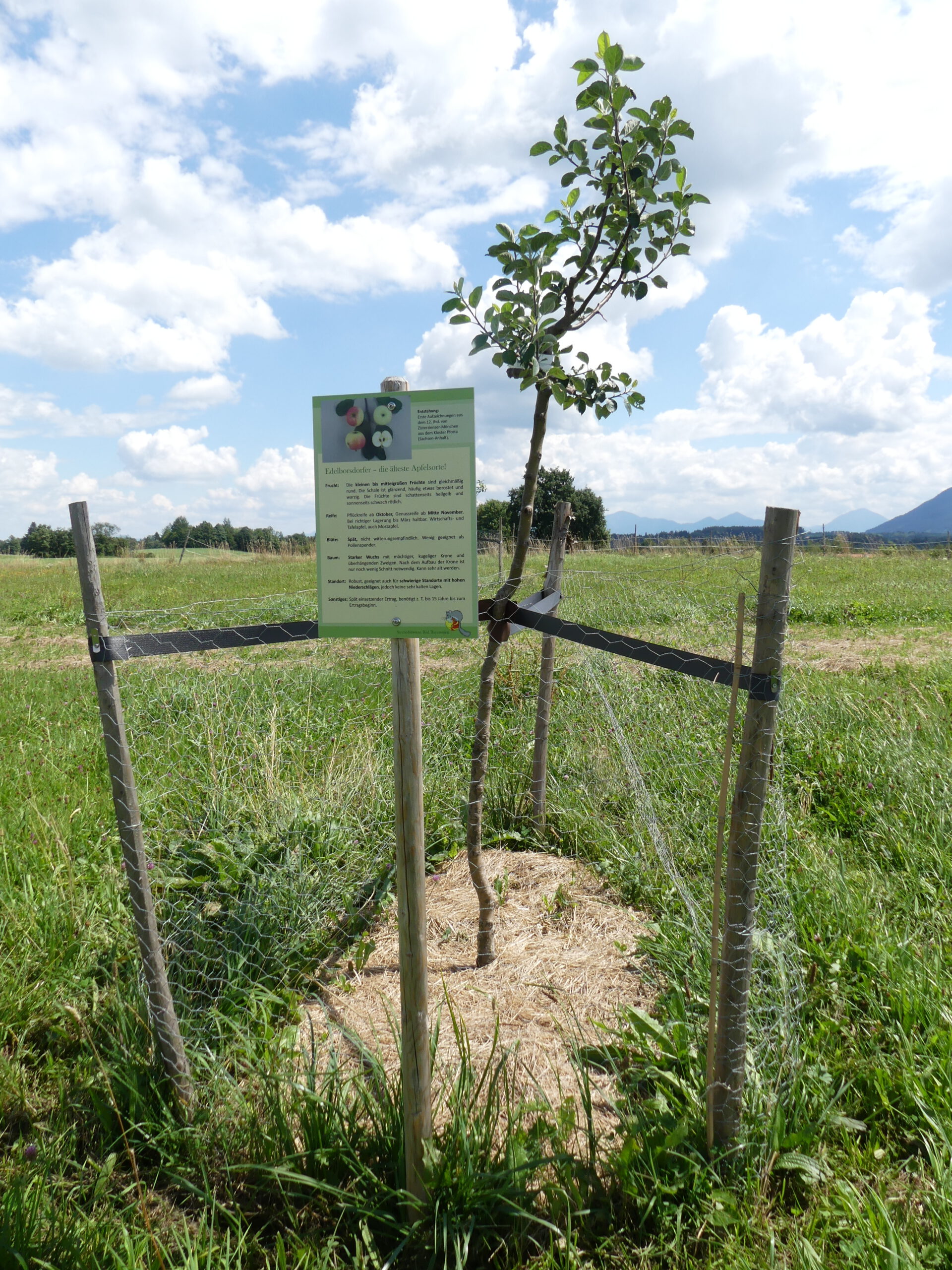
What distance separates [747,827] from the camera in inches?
77.9

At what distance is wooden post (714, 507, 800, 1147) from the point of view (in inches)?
74.9

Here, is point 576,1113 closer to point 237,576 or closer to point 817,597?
point 817,597

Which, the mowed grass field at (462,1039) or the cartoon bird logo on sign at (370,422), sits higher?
the cartoon bird logo on sign at (370,422)

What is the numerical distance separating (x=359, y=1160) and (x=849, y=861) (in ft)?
8.87

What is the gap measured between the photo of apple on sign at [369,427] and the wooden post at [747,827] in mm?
966

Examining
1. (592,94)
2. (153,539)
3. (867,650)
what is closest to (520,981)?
(592,94)

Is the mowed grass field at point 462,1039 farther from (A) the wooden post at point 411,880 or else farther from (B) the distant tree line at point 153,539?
(B) the distant tree line at point 153,539

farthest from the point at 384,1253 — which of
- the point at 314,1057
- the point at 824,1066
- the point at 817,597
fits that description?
the point at 817,597

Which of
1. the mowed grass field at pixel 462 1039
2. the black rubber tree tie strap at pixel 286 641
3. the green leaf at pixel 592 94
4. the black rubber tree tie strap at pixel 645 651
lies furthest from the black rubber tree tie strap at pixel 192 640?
the green leaf at pixel 592 94

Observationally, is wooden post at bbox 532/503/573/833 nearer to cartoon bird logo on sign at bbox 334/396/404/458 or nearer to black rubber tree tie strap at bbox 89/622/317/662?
black rubber tree tie strap at bbox 89/622/317/662

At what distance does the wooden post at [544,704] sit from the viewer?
396cm

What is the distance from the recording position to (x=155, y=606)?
1488 centimetres

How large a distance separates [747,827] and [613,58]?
2.22 m

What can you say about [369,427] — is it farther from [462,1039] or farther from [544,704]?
[544,704]
